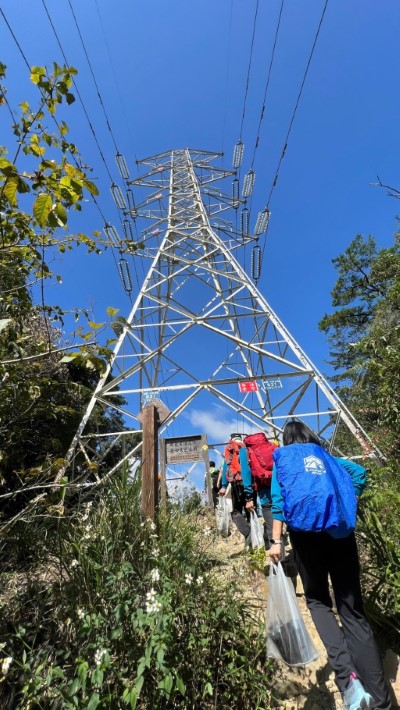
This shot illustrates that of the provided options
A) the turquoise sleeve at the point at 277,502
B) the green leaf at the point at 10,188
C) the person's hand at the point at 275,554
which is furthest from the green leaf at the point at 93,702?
the green leaf at the point at 10,188

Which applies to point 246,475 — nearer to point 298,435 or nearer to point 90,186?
point 298,435

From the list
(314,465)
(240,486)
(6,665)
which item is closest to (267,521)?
(240,486)

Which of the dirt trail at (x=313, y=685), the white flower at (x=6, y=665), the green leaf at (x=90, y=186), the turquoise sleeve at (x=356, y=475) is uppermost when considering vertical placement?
the green leaf at (x=90, y=186)

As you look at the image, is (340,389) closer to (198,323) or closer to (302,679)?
(198,323)

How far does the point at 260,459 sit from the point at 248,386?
2303 millimetres

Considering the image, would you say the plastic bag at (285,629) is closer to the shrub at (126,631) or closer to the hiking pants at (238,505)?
the shrub at (126,631)

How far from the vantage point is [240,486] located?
497 cm

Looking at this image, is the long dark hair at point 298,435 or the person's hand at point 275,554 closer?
the person's hand at point 275,554

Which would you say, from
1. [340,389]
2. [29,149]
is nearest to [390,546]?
[29,149]

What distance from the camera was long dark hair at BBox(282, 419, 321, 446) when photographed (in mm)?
2547

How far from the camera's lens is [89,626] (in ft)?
5.65

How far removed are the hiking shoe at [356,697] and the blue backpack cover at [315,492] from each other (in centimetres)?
68

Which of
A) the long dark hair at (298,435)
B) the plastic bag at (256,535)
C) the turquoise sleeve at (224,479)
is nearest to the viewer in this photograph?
the long dark hair at (298,435)

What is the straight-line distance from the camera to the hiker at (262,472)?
13.3ft
